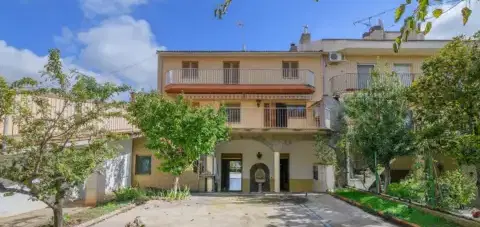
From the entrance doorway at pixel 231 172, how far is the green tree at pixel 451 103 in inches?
523

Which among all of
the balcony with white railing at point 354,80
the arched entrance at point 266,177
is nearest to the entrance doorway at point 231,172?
the arched entrance at point 266,177

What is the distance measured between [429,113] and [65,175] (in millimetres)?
11128

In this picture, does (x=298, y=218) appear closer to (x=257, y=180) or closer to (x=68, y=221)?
(x=68, y=221)

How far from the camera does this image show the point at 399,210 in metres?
11.8

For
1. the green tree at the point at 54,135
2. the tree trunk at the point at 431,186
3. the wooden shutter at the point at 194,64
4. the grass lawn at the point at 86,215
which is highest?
the wooden shutter at the point at 194,64

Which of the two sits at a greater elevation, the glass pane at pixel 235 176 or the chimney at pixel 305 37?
the chimney at pixel 305 37

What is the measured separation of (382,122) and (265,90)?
913 centimetres

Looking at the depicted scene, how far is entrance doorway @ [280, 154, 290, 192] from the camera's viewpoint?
24.2 metres

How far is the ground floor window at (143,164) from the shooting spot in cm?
2209

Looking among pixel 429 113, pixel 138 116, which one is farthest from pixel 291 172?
pixel 429 113

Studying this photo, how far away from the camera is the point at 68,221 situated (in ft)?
35.4

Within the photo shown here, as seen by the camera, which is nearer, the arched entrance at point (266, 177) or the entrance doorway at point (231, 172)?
the arched entrance at point (266, 177)

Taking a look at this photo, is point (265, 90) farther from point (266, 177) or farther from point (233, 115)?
point (266, 177)

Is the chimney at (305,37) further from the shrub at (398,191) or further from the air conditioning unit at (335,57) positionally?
the shrub at (398,191)
